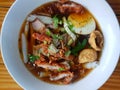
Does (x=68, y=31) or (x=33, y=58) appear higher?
(x=68, y=31)

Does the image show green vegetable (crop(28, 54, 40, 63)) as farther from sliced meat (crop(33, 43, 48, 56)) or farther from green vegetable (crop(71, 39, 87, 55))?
green vegetable (crop(71, 39, 87, 55))

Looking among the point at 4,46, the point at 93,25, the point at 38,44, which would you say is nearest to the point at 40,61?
the point at 38,44

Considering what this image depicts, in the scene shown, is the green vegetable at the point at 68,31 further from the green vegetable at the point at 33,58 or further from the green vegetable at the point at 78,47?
the green vegetable at the point at 33,58

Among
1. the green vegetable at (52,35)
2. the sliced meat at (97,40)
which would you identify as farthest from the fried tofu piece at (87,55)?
the green vegetable at (52,35)

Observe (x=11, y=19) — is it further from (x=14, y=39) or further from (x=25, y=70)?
(x=25, y=70)

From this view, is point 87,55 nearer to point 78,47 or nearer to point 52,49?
point 78,47

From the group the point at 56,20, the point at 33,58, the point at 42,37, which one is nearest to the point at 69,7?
the point at 56,20
